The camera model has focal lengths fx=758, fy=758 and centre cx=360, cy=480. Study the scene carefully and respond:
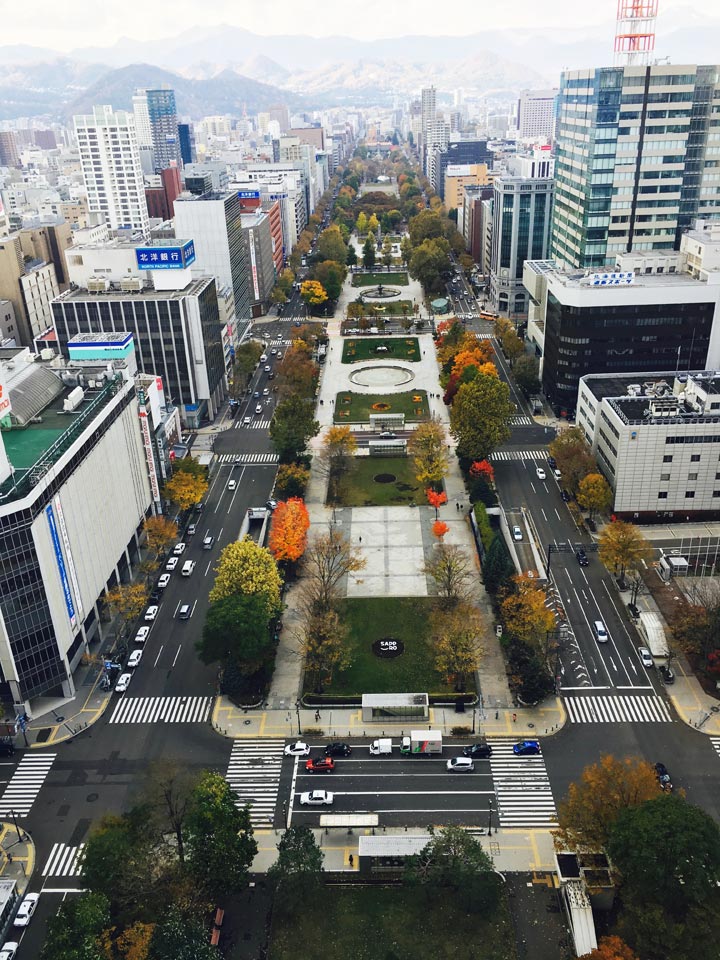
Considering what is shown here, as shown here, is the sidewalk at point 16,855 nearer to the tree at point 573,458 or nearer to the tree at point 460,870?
the tree at point 460,870

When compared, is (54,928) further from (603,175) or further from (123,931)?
(603,175)

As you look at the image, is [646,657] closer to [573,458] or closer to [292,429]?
[573,458]

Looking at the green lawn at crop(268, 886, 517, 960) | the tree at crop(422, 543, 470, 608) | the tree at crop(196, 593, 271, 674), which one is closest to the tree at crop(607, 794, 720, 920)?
the green lawn at crop(268, 886, 517, 960)

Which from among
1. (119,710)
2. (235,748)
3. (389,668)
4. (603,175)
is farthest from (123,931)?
(603,175)

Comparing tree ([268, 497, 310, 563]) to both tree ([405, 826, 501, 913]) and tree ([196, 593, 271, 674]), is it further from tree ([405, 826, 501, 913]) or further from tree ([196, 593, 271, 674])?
tree ([405, 826, 501, 913])

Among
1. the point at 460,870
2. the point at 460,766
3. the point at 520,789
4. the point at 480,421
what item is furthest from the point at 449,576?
the point at 480,421

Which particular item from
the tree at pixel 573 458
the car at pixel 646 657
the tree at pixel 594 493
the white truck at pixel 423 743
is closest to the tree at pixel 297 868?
the white truck at pixel 423 743
